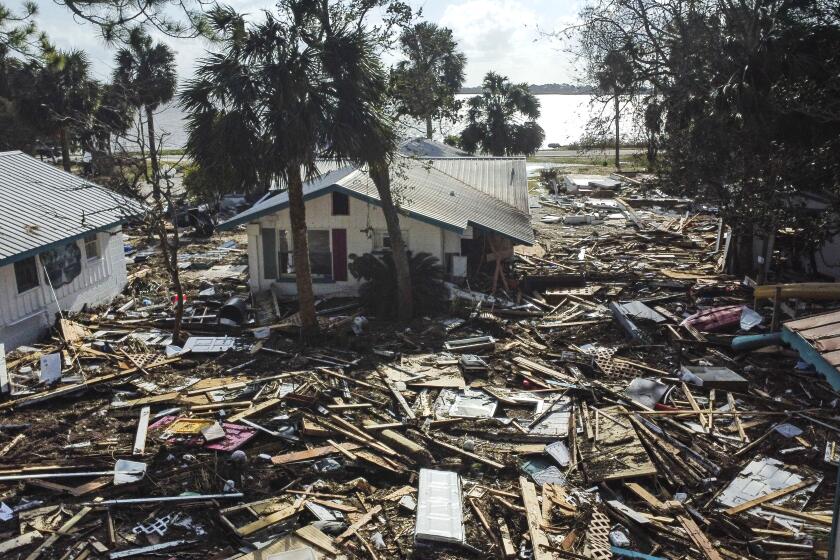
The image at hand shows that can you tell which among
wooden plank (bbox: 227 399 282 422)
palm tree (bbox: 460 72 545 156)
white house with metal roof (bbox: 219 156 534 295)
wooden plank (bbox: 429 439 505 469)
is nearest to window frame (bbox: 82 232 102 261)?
white house with metal roof (bbox: 219 156 534 295)

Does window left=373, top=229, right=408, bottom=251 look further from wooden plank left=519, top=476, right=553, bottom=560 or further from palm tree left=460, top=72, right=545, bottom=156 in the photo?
palm tree left=460, top=72, right=545, bottom=156

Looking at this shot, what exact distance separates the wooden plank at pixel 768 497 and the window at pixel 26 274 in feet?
56.6

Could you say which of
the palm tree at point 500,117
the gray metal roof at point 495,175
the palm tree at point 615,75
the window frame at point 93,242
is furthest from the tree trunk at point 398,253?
the palm tree at point 500,117

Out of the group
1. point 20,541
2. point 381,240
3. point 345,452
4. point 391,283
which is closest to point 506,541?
point 345,452

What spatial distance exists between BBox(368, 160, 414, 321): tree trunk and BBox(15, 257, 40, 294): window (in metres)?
9.53

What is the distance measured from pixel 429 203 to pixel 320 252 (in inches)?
155

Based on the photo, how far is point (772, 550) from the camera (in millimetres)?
9211

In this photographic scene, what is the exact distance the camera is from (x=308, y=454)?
1172 centimetres

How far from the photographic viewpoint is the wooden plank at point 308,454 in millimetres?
11539

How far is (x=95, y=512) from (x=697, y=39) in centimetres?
2278

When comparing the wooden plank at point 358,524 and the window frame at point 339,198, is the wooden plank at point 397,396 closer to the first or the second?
the wooden plank at point 358,524

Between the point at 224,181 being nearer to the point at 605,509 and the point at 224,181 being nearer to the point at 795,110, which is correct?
the point at 605,509

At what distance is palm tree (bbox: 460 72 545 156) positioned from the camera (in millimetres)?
44375

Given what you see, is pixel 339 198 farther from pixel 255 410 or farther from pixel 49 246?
pixel 255 410
